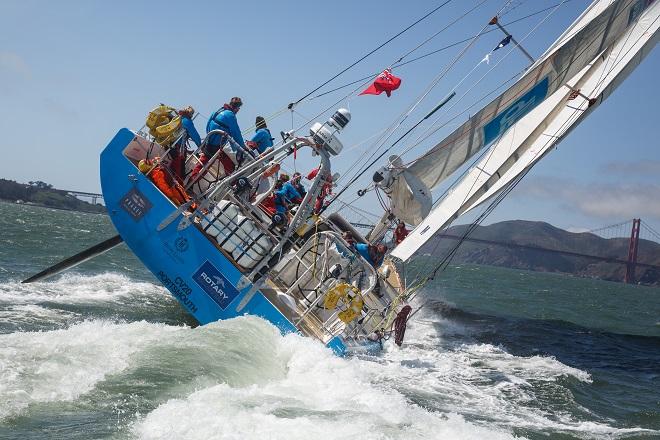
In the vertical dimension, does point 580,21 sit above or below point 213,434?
above

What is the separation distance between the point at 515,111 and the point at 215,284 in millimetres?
5439

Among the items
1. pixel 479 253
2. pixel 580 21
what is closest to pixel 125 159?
pixel 580 21

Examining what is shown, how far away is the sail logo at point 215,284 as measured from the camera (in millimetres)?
10266

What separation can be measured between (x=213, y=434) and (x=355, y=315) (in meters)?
4.68

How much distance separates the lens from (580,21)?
14.0 m

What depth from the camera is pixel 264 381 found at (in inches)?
288

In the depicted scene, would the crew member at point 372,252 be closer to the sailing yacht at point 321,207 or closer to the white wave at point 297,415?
the sailing yacht at point 321,207

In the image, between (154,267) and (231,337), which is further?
(154,267)

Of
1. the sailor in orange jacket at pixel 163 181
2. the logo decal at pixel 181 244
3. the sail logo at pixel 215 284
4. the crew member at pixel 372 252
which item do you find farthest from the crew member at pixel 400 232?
the logo decal at pixel 181 244

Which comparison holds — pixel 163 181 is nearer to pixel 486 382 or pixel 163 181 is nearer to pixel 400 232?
pixel 400 232

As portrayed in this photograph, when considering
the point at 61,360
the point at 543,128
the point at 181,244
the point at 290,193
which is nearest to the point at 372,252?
the point at 290,193

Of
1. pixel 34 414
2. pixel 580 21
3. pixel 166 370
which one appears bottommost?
pixel 34 414

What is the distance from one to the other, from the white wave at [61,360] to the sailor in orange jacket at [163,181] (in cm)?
320

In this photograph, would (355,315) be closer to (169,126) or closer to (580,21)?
(169,126)
